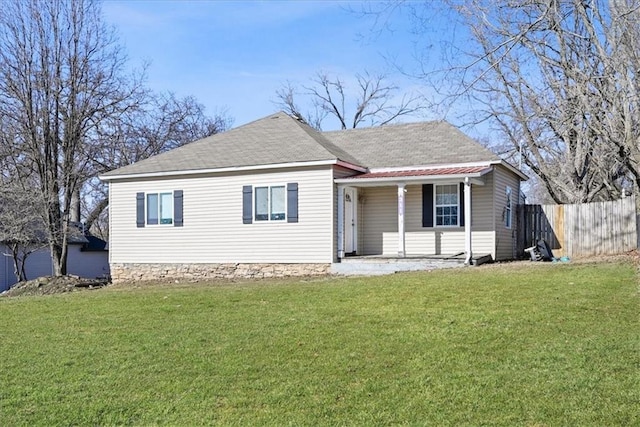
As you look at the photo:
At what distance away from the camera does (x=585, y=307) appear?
8.26 m

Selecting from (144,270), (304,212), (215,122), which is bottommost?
(144,270)

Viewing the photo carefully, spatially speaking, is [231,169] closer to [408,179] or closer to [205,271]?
[205,271]

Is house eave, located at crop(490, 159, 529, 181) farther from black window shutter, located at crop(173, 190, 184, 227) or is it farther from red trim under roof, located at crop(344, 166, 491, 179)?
black window shutter, located at crop(173, 190, 184, 227)

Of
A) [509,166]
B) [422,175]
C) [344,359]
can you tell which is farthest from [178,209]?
[344,359]

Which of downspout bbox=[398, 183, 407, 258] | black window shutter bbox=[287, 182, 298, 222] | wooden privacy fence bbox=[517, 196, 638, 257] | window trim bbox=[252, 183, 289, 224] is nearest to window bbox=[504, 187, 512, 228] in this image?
wooden privacy fence bbox=[517, 196, 638, 257]

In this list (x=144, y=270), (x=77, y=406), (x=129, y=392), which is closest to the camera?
(x=77, y=406)

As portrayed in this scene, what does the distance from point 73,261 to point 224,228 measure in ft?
41.0

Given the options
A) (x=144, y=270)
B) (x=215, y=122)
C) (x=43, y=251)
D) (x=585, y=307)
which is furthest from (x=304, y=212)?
(x=215, y=122)

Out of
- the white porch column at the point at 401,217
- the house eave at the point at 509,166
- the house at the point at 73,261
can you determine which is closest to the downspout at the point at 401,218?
the white porch column at the point at 401,217

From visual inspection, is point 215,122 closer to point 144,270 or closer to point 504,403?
point 144,270

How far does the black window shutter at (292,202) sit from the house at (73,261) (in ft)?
34.7

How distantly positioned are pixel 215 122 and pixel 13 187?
1625 centimetres

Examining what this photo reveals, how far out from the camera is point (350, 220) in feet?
55.8

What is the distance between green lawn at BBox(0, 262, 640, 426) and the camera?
4.86 metres
